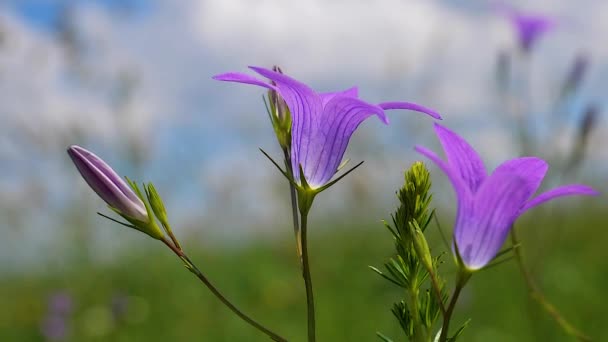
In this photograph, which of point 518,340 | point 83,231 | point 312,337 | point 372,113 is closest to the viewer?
point 312,337

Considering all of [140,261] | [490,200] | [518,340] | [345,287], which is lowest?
[518,340]

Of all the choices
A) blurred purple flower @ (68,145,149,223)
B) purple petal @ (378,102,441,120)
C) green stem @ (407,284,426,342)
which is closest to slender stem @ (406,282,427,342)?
green stem @ (407,284,426,342)

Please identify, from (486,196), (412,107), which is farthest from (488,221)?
(412,107)

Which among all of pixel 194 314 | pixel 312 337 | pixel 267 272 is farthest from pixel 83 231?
pixel 312 337

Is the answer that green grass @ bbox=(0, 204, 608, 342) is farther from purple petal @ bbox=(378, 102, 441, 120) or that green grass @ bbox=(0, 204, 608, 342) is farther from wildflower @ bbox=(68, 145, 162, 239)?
purple petal @ bbox=(378, 102, 441, 120)

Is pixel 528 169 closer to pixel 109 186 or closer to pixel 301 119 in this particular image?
pixel 301 119

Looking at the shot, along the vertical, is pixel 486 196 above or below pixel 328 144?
below

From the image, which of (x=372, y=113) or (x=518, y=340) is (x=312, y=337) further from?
(x=518, y=340)
